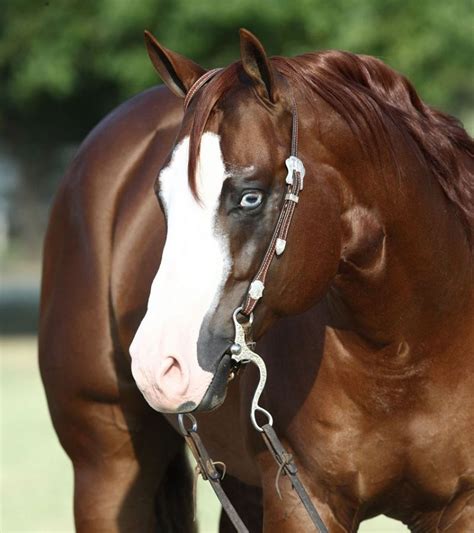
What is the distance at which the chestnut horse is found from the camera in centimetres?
273

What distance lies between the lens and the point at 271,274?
2.81 meters

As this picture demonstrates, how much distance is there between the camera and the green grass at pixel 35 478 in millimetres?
6613

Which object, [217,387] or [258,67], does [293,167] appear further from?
[217,387]

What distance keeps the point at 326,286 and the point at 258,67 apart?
533 mm

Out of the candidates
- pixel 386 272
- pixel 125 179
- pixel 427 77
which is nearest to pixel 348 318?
pixel 386 272

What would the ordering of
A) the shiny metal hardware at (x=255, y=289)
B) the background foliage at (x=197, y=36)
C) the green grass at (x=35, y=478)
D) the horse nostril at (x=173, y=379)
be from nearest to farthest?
the horse nostril at (x=173, y=379) < the shiny metal hardware at (x=255, y=289) < the green grass at (x=35, y=478) < the background foliage at (x=197, y=36)

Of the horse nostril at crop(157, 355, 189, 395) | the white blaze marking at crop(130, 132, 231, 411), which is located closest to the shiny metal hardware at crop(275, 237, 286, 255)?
the white blaze marking at crop(130, 132, 231, 411)

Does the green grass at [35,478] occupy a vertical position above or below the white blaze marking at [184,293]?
below

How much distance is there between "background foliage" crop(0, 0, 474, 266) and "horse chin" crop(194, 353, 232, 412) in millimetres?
9608

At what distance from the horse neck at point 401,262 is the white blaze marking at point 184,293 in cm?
40

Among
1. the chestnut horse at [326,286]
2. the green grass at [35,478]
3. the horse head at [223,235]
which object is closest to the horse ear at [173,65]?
the chestnut horse at [326,286]

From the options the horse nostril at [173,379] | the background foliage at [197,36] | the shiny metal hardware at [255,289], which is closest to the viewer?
the horse nostril at [173,379]

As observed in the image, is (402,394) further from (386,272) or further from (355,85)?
(355,85)

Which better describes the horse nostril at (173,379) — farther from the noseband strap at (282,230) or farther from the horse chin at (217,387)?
the noseband strap at (282,230)
